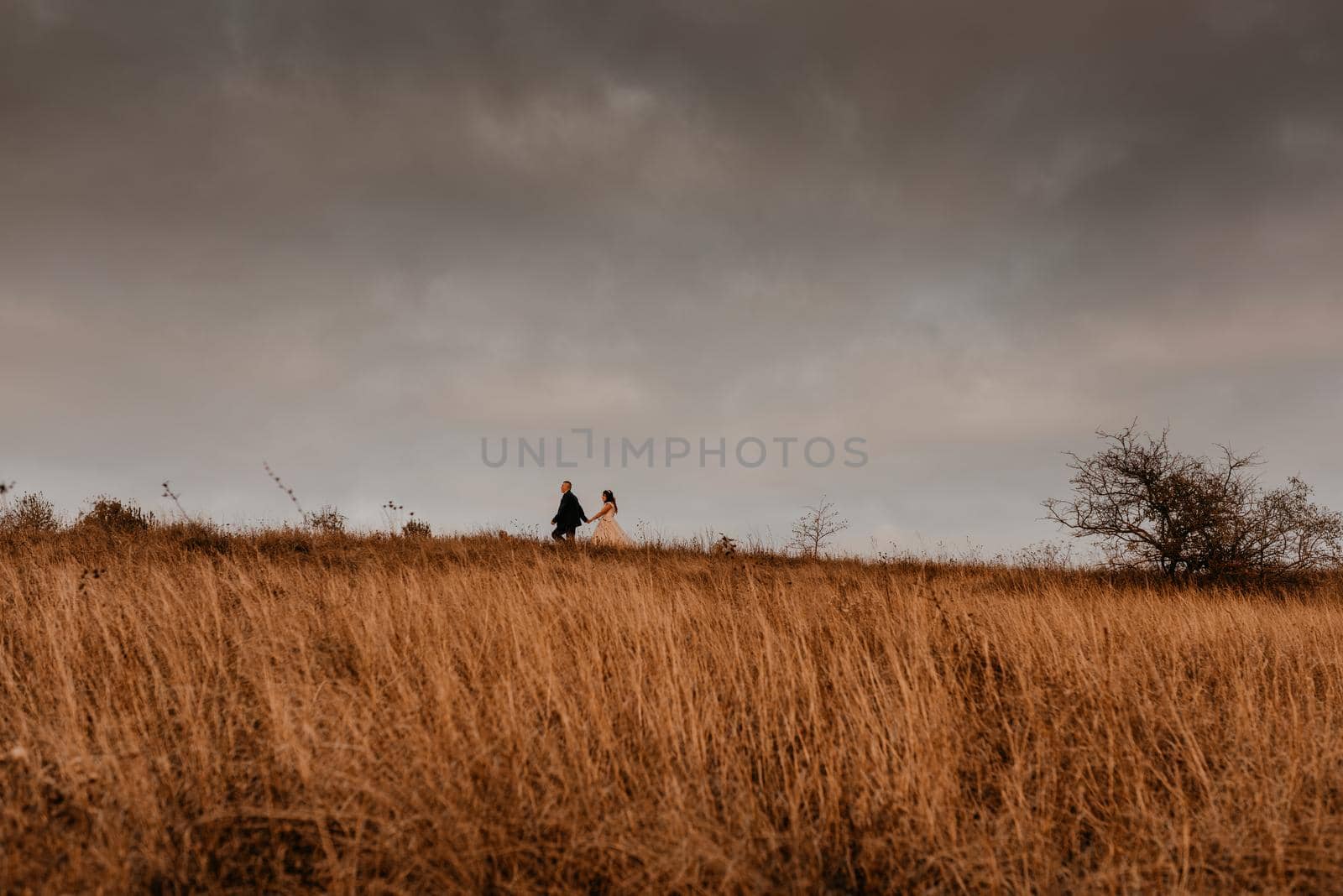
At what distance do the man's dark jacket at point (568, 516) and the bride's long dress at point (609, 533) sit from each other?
0.45 m

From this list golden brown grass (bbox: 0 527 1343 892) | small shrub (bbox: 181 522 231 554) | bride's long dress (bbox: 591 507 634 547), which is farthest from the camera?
bride's long dress (bbox: 591 507 634 547)

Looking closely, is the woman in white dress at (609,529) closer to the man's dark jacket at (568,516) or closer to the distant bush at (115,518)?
the man's dark jacket at (568,516)

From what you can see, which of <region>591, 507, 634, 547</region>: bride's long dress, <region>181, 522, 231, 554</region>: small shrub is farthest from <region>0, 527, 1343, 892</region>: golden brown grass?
<region>591, 507, 634, 547</region>: bride's long dress

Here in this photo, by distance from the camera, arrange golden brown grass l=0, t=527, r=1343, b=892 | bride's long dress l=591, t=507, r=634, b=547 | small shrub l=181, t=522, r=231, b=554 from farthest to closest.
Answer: bride's long dress l=591, t=507, r=634, b=547, small shrub l=181, t=522, r=231, b=554, golden brown grass l=0, t=527, r=1343, b=892

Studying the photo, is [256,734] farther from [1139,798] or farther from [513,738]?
[1139,798]

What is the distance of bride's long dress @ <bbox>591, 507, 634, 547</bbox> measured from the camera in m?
16.1

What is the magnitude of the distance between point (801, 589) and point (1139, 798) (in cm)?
607

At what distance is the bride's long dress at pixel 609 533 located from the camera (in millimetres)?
16109

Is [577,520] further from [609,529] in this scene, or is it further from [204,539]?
[204,539]

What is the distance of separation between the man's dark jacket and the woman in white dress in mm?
343

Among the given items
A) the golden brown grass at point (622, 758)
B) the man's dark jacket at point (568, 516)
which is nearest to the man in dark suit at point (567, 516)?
the man's dark jacket at point (568, 516)

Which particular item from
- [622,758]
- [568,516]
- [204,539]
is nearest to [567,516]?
[568,516]

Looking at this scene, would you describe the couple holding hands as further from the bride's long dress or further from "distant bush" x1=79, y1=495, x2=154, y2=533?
"distant bush" x1=79, y1=495, x2=154, y2=533

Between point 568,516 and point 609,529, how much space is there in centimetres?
108
